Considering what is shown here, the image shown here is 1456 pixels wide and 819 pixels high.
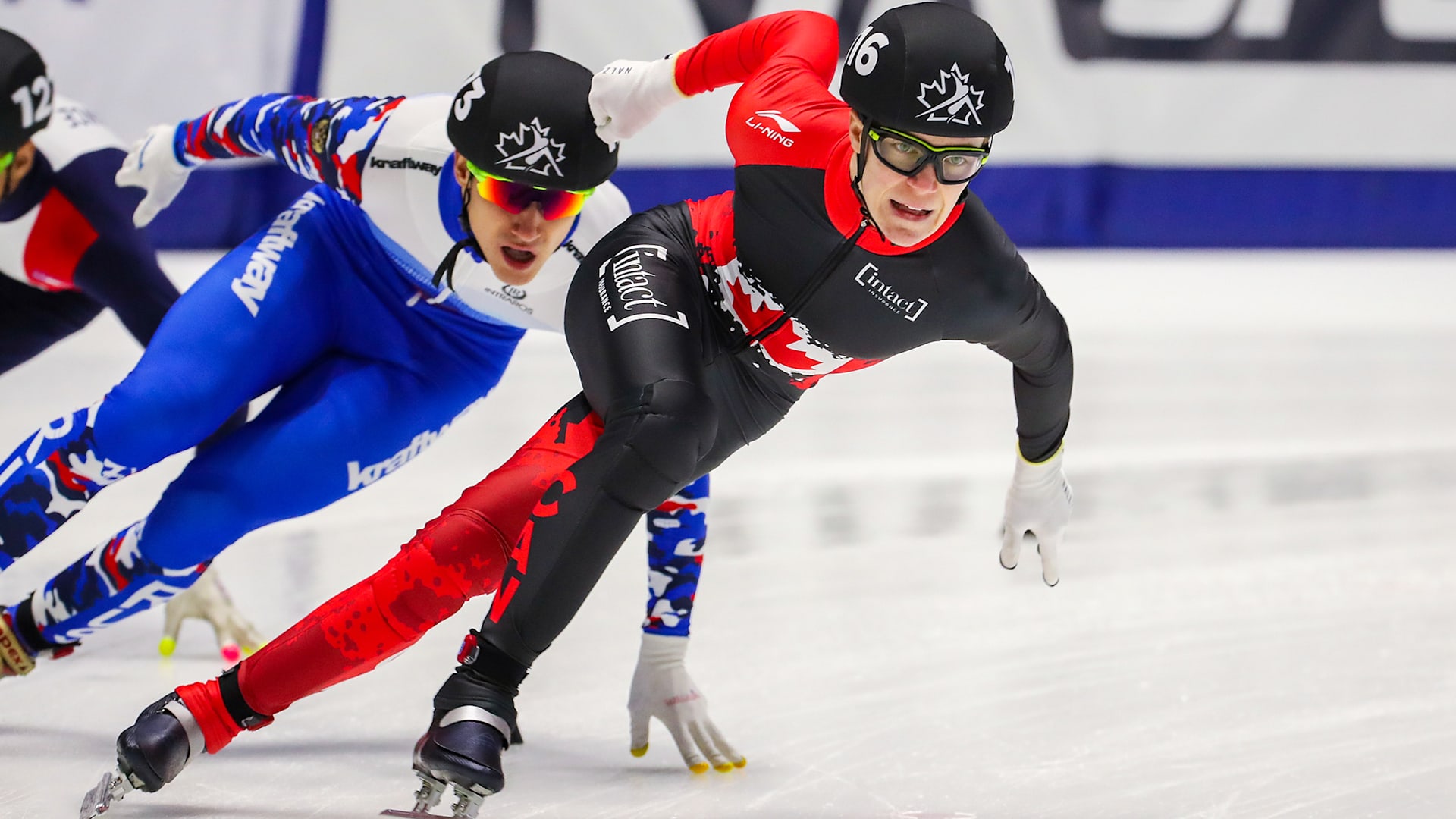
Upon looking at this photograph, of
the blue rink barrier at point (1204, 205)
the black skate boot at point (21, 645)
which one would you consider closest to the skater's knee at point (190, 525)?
the black skate boot at point (21, 645)

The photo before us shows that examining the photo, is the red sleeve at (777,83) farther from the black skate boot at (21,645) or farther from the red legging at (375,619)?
the black skate boot at (21,645)

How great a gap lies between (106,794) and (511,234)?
3.83ft

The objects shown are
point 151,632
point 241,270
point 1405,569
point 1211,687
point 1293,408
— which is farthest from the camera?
point 1293,408

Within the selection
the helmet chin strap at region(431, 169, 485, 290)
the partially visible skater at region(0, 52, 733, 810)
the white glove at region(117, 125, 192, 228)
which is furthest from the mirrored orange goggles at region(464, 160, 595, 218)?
the white glove at region(117, 125, 192, 228)

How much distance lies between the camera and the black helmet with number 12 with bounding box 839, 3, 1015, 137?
205cm

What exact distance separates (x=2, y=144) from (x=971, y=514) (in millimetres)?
2742

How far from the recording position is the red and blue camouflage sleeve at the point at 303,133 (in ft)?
9.30

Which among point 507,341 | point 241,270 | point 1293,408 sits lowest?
point 1293,408

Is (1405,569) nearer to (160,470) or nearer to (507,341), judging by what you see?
(507,341)

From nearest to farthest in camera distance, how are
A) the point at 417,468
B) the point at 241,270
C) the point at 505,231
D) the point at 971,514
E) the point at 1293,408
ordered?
the point at 505,231, the point at 241,270, the point at 971,514, the point at 417,468, the point at 1293,408

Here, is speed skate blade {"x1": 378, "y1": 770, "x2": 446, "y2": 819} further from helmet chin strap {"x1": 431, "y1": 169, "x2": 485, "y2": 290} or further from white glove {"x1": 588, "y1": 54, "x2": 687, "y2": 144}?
white glove {"x1": 588, "y1": 54, "x2": 687, "y2": 144}

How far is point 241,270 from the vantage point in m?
2.83

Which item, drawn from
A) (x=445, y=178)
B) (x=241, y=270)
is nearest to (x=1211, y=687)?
(x=445, y=178)

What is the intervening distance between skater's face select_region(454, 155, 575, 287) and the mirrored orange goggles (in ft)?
0.04
